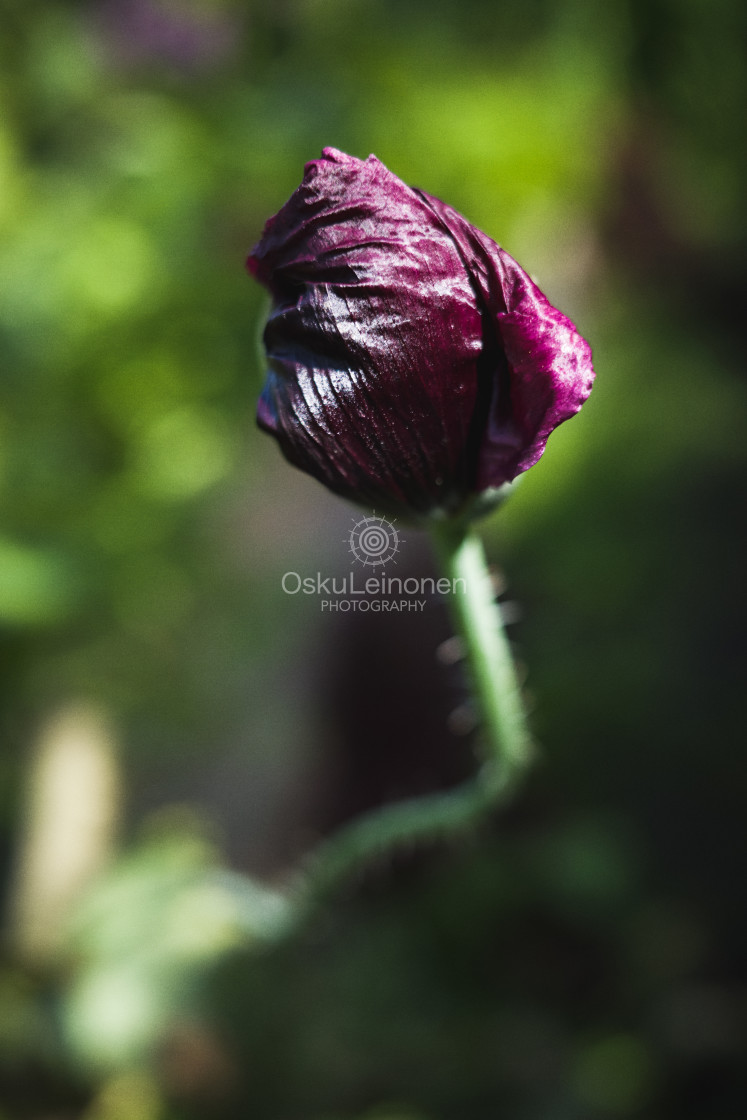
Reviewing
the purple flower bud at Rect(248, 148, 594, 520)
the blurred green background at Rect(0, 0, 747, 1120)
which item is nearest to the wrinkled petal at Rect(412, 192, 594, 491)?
the purple flower bud at Rect(248, 148, 594, 520)

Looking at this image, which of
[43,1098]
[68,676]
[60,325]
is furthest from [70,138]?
[43,1098]

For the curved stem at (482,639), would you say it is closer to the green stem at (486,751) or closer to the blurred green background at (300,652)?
the green stem at (486,751)

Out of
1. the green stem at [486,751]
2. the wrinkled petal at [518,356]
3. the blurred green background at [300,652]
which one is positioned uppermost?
the blurred green background at [300,652]

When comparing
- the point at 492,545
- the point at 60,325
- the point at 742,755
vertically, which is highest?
the point at 492,545

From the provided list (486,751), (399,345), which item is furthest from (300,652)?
(399,345)

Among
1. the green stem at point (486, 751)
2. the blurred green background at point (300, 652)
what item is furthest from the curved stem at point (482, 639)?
the blurred green background at point (300, 652)

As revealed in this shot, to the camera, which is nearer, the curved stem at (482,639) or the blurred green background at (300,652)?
the curved stem at (482,639)

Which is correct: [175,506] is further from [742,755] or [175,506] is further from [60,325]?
[742,755]

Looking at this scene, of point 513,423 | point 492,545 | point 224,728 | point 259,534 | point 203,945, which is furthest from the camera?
point 259,534
